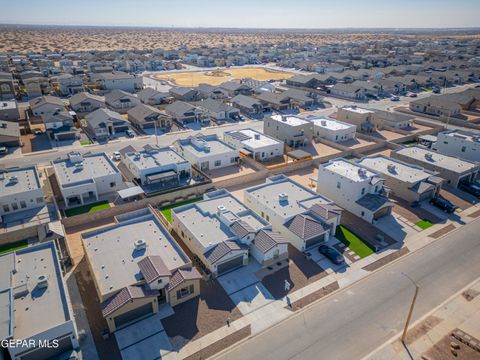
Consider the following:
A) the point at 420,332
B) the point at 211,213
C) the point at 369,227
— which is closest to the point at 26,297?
the point at 211,213

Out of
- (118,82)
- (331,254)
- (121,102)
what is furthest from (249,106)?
(331,254)

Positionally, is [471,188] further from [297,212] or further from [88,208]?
[88,208]

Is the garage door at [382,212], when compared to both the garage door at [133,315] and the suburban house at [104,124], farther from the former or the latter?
the suburban house at [104,124]

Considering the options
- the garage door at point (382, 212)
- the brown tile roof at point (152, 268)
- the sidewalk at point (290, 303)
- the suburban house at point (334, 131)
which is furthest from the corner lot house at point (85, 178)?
the suburban house at point (334, 131)

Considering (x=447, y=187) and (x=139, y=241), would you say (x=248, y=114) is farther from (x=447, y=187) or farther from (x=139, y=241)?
(x=139, y=241)

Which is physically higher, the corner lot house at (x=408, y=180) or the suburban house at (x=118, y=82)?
the suburban house at (x=118, y=82)

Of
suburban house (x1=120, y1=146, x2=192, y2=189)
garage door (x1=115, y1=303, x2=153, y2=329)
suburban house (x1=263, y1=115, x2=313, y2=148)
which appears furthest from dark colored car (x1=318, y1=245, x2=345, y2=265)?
suburban house (x1=263, y1=115, x2=313, y2=148)
